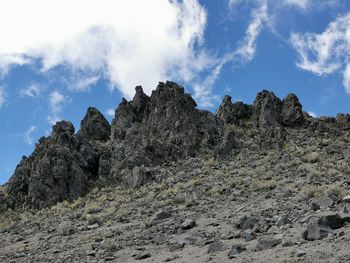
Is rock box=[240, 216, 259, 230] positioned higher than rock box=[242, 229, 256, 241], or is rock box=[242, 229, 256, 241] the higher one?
rock box=[240, 216, 259, 230]

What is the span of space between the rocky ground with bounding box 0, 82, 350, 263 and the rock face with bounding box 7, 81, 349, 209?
0.20 metres

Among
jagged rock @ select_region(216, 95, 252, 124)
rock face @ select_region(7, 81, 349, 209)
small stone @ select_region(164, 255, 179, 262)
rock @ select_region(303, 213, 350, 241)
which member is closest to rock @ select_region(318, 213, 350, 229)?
rock @ select_region(303, 213, 350, 241)

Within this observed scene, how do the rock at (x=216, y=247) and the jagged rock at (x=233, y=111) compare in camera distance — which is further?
the jagged rock at (x=233, y=111)

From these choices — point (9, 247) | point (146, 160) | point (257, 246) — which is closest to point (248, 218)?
point (257, 246)

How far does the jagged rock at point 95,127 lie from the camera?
55125 millimetres

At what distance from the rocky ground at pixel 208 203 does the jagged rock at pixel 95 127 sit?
0.17 m

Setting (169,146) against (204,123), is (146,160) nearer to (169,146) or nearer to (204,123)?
(169,146)

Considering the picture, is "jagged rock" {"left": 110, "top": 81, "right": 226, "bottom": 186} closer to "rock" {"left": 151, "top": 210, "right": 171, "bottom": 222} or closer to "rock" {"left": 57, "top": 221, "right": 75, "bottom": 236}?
"rock" {"left": 57, "top": 221, "right": 75, "bottom": 236}

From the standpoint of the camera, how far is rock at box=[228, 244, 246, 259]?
53.3 feet

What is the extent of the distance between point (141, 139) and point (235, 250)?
31.9 meters

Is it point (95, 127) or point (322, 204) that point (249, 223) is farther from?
point (95, 127)

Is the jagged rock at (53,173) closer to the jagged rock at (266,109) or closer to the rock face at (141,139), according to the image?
the rock face at (141,139)

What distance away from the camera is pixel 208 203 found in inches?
1098

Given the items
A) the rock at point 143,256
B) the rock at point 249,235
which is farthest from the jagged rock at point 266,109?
the rock at point 143,256
